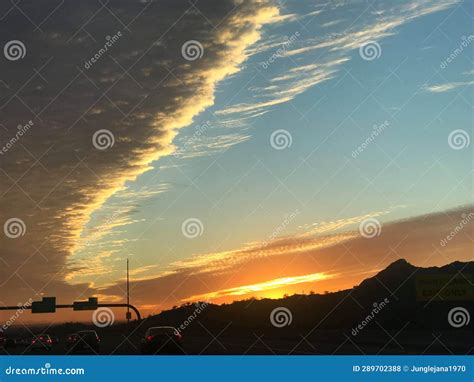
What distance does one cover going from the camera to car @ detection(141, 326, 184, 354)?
33.5m

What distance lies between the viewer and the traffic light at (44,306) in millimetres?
81500

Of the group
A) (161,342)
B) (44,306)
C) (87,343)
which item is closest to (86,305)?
(44,306)

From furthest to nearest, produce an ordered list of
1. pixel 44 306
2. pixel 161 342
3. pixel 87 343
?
pixel 44 306 < pixel 87 343 < pixel 161 342

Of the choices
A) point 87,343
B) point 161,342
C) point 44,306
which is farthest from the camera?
point 44,306

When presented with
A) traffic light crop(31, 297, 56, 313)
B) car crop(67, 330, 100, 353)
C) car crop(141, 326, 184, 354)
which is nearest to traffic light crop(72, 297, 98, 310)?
traffic light crop(31, 297, 56, 313)

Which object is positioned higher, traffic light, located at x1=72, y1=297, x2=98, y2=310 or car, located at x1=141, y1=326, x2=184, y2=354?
car, located at x1=141, y1=326, x2=184, y2=354

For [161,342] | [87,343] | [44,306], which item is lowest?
[44,306]

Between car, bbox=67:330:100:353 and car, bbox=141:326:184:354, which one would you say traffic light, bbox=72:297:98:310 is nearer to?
car, bbox=67:330:100:353

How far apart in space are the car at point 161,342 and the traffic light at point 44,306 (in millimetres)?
50787

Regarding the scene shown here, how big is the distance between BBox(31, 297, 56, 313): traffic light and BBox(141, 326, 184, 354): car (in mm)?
50787

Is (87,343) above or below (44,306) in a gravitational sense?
above

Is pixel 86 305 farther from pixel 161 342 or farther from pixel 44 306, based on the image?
pixel 161 342

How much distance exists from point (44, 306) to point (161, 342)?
5229 centimetres

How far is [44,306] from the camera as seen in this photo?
81.6m
